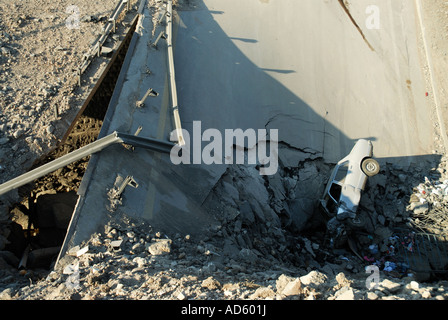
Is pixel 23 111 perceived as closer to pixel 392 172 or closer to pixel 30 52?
pixel 30 52

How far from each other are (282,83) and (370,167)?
2833 mm

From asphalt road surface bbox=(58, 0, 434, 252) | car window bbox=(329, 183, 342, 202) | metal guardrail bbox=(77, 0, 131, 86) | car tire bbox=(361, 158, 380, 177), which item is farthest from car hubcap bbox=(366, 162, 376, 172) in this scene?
metal guardrail bbox=(77, 0, 131, 86)

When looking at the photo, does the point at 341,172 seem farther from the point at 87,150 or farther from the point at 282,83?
the point at 87,150

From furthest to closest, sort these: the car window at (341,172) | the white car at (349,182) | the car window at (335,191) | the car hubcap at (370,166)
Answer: the car window at (341,172) → the car window at (335,191) → the car hubcap at (370,166) → the white car at (349,182)

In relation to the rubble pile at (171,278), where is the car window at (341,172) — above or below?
above

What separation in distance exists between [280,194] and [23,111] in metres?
5.14

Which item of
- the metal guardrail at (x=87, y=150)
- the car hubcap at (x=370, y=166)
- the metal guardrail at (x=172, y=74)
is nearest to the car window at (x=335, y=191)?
the car hubcap at (x=370, y=166)

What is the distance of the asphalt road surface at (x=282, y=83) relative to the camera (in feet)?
27.4

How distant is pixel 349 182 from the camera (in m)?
8.97

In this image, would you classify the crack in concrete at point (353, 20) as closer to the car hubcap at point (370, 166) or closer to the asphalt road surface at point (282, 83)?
the asphalt road surface at point (282, 83)

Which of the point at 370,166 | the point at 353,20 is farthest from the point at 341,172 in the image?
the point at 353,20

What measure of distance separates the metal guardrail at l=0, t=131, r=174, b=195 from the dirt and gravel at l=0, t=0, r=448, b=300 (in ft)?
2.54

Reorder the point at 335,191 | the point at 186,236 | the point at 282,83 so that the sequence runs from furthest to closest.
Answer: the point at 282,83, the point at 335,191, the point at 186,236

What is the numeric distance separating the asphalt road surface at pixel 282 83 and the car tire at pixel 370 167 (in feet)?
Result: 3.52
